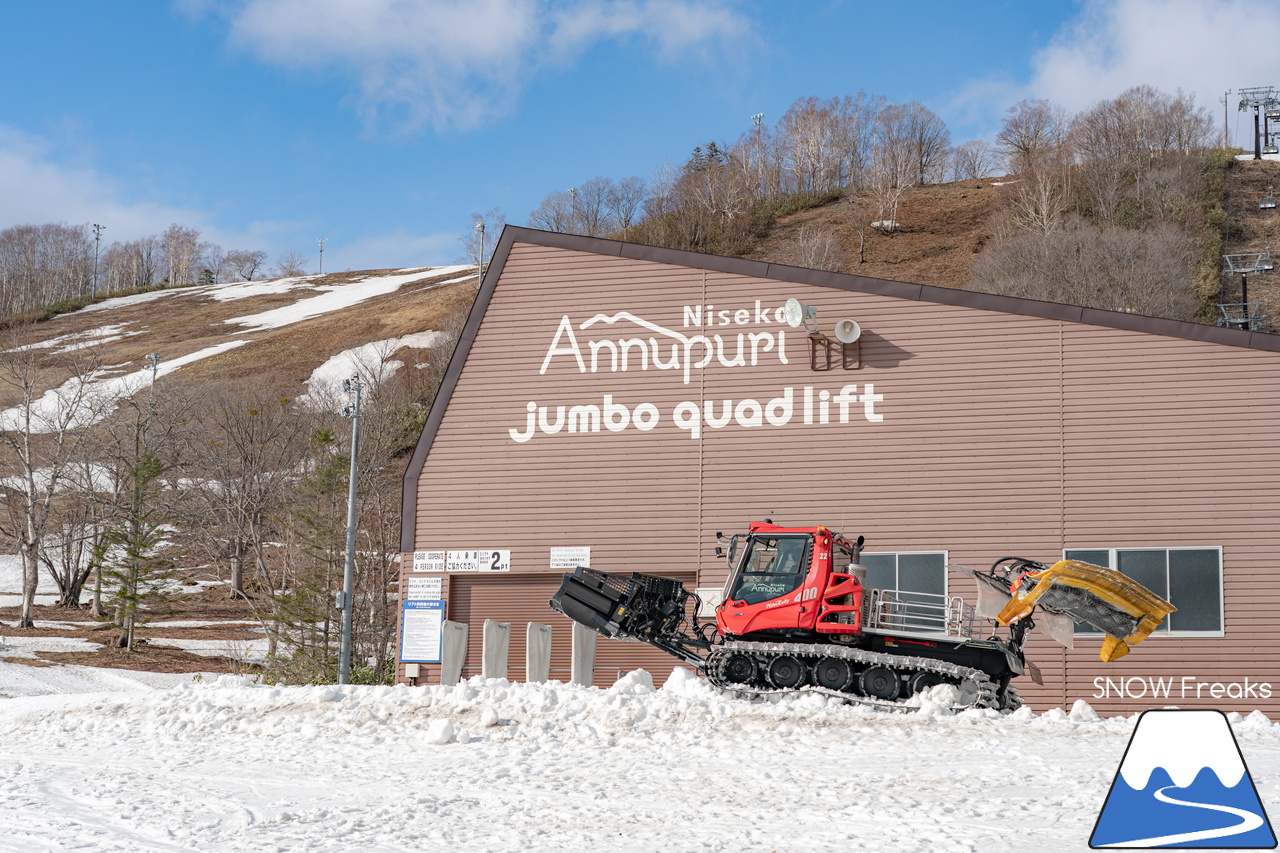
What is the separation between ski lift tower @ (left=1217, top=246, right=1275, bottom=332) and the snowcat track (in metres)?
44.0

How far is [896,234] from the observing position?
85.6m

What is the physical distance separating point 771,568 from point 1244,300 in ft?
179

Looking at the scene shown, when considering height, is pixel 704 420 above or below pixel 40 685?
above

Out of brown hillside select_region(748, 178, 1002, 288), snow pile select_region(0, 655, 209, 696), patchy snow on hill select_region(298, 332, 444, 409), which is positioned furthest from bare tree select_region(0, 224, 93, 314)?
snow pile select_region(0, 655, 209, 696)

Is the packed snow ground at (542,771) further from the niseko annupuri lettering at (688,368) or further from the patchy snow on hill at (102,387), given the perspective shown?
the patchy snow on hill at (102,387)

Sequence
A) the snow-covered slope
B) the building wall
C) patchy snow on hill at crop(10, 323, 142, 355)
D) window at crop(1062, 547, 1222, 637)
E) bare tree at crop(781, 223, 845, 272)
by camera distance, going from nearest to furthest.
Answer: window at crop(1062, 547, 1222, 637), the building wall, bare tree at crop(781, 223, 845, 272), the snow-covered slope, patchy snow on hill at crop(10, 323, 142, 355)

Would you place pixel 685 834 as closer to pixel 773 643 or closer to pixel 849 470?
pixel 773 643

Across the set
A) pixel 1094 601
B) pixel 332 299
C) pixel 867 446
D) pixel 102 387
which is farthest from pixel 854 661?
pixel 332 299

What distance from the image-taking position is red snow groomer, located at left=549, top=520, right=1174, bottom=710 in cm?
1498

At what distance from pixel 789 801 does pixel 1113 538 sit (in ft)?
39.0

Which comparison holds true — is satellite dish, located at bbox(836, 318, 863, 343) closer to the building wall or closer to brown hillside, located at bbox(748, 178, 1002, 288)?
the building wall

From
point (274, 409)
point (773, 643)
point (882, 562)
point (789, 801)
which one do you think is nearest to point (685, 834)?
point (789, 801)

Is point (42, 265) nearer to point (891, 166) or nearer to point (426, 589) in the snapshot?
point (891, 166)

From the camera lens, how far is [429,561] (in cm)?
2270
